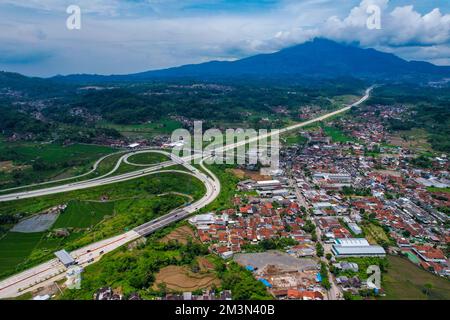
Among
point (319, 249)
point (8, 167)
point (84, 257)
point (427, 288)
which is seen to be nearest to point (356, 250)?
point (319, 249)

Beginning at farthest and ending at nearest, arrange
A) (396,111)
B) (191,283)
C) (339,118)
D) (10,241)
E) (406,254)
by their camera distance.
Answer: (396,111)
(339,118)
(10,241)
(406,254)
(191,283)

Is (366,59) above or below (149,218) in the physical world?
above

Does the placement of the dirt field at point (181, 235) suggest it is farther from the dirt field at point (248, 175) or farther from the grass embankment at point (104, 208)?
the dirt field at point (248, 175)

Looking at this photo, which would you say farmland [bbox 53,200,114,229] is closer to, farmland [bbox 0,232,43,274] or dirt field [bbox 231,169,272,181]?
farmland [bbox 0,232,43,274]

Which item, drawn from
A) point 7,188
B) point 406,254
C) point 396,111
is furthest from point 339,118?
point 7,188
